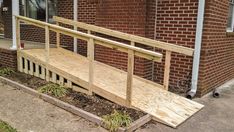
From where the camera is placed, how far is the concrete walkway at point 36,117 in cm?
464

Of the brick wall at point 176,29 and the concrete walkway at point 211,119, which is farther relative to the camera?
the brick wall at point 176,29

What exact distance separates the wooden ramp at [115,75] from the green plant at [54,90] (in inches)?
9.7

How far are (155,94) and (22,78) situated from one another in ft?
10.7

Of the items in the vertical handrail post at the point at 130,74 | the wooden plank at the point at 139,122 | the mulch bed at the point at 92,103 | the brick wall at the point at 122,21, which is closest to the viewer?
the wooden plank at the point at 139,122

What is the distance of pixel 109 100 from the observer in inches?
222

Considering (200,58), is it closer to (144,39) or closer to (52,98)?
(144,39)

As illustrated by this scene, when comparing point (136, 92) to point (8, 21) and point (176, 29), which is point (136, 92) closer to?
point (176, 29)

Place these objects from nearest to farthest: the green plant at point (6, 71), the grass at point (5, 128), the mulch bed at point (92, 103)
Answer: the grass at point (5, 128) < the mulch bed at point (92, 103) < the green plant at point (6, 71)

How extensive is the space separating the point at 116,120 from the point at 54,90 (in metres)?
1.98

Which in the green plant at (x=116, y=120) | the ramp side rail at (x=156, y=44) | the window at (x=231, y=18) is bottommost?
the green plant at (x=116, y=120)

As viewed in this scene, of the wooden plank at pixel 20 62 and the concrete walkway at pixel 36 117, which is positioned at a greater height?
the wooden plank at pixel 20 62

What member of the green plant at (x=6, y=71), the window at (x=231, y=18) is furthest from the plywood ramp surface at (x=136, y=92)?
the window at (x=231, y=18)

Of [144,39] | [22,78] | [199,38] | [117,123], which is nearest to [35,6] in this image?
→ [22,78]

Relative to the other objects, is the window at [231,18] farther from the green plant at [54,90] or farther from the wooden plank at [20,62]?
the wooden plank at [20,62]
